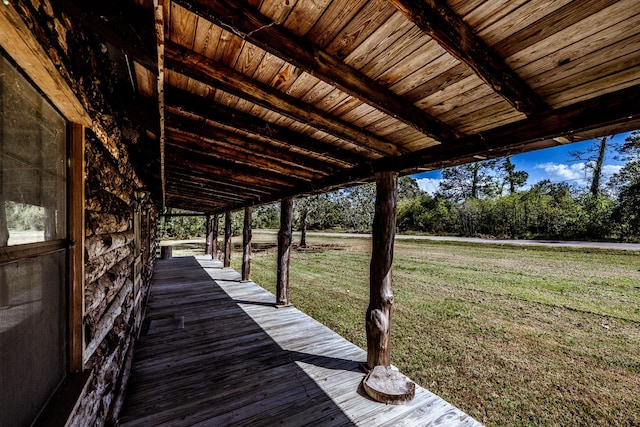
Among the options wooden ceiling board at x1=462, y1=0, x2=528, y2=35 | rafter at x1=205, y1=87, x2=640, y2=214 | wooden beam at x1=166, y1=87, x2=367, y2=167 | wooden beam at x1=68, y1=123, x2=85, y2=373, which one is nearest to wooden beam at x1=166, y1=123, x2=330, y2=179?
wooden beam at x1=166, y1=87, x2=367, y2=167

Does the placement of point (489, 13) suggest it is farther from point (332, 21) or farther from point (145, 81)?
point (145, 81)

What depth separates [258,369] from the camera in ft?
12.6

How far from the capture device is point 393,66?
5.98 feet

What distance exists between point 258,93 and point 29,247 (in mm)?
1668

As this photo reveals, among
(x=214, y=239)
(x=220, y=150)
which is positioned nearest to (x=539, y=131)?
(x=220, y=150)

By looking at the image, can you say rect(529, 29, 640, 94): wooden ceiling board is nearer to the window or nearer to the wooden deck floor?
the window

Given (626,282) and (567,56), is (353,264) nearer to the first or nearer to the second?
(626,282)

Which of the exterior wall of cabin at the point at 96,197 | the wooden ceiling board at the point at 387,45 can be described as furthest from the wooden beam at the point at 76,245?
the wooden ceiling board at the point at 387,45

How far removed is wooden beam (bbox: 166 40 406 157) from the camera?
5.75 feet

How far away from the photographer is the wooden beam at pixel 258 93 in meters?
1.75

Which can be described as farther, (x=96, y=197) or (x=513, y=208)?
(x=513, y=208)

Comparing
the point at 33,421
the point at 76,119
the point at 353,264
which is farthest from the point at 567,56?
the point at 353,264

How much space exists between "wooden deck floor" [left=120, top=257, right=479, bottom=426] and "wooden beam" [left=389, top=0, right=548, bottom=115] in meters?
3.25

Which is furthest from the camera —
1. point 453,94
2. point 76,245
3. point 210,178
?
point 210,178
